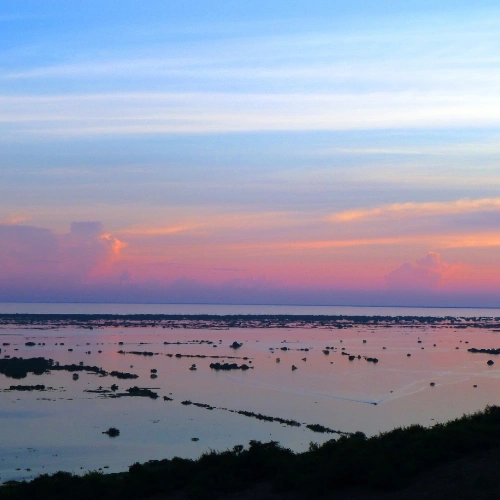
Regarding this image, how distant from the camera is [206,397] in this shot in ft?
124

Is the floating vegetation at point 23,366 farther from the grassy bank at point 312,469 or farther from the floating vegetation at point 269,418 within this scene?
the grassy bank at point 312,469

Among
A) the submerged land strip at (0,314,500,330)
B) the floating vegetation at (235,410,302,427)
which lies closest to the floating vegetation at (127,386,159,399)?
the floating vegetation at (235,410,302,427)

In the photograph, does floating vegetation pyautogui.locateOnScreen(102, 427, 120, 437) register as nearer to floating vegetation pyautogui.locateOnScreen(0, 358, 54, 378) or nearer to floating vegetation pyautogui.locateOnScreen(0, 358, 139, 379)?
floating vegetation pyautogui.locateOnScreen(0, 358, 139, 379)

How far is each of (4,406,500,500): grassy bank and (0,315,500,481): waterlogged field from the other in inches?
325

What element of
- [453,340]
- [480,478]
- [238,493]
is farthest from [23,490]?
[453,340]

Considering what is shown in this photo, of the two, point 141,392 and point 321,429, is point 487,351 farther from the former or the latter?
point 321,429

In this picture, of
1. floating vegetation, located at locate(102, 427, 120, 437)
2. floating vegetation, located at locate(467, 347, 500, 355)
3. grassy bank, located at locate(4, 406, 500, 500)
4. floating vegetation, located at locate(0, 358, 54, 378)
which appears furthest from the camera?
floating vegetation, located at locate(467, 347, 500, 355)

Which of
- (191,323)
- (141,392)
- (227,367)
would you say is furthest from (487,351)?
(191,323)

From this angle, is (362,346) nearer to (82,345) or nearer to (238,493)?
(82,345)

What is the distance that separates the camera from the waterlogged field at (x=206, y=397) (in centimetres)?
2680

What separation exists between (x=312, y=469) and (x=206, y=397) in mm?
25036

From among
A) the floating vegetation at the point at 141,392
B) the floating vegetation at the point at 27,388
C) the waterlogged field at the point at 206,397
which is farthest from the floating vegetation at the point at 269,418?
the floating vegetation at the point at 27,388

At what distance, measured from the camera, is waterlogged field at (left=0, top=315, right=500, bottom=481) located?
87.9 feet

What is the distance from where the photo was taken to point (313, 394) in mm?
38938
